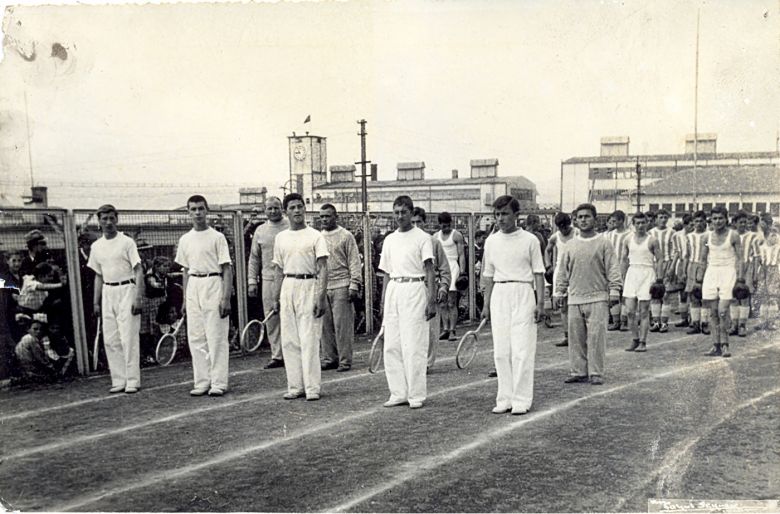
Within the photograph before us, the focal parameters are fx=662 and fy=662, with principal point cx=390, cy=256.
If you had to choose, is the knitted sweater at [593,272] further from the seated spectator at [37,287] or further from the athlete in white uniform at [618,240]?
the seated spectator at [37,287]

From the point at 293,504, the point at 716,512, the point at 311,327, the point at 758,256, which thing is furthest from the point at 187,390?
the point at 758,256

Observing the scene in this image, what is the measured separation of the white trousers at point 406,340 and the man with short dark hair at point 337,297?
6.01 feet

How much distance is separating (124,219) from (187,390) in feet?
8.06

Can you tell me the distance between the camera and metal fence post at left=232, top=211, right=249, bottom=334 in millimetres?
9375

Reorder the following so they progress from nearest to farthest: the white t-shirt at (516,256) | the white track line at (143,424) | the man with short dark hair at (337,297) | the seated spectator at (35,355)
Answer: the white track line at (143,424) < the white t-shirt at (516,256) < the seated spectator at (35,355) < the man with short dark hair at (337,297)

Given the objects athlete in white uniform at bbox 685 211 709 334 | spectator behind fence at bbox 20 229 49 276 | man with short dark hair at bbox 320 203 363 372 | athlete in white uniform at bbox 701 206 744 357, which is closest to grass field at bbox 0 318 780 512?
man with short dark hair at bbox 320 203 363 372

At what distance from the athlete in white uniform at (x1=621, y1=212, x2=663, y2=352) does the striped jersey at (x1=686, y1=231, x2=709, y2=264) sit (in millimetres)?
520

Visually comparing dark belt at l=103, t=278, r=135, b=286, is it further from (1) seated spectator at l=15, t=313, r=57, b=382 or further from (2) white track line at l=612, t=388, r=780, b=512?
(2) white track line at l=612, t=388, r=780, b=512

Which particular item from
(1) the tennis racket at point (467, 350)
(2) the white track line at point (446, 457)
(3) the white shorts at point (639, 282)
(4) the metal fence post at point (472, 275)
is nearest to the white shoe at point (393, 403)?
(2) the white track line at point (446, 457)

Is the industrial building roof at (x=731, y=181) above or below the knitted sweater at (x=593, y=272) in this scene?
above

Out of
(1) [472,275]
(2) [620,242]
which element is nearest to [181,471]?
(2) [620,242]

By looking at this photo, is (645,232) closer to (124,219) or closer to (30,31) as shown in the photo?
(124,219)

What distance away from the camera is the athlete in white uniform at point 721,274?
8.47 meters

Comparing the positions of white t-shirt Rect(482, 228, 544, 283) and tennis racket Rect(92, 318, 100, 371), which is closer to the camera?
white t-shirt Rect(482, 228, 544, 283)
